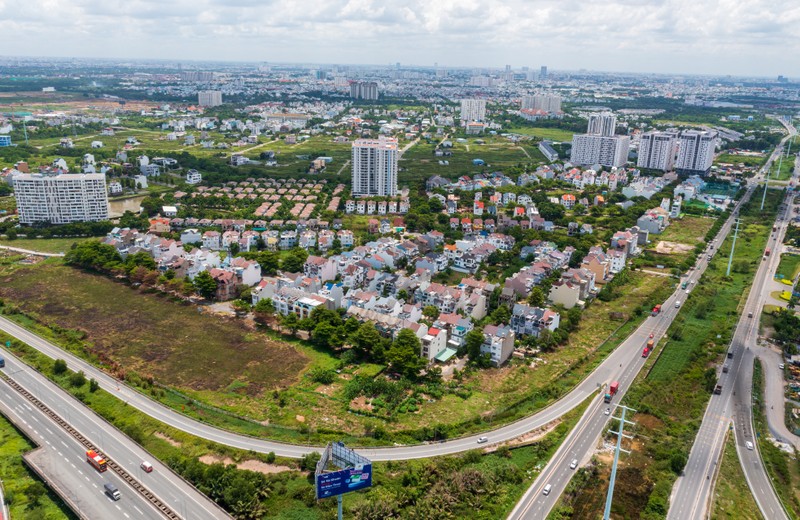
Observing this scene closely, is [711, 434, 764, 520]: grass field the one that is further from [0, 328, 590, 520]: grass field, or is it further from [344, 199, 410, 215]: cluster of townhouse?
[344, 199, 410, 215]: cluster of townhouse

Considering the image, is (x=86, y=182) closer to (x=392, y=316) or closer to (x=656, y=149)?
(x=392, y=316)

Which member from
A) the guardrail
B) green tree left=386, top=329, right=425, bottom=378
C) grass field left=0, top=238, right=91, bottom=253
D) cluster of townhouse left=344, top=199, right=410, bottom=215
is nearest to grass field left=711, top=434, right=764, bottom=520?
green tree left=386, top=329, right=425, bottom=378

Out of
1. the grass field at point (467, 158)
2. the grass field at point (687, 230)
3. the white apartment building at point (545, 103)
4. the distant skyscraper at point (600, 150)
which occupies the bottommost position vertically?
the grass field at point (687, 230)

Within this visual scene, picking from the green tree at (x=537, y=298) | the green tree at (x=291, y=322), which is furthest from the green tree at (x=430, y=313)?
the green tree at (x=291, y=322)

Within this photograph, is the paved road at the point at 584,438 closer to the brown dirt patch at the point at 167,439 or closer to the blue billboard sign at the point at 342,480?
the blue billboard sign at the point at 342,480

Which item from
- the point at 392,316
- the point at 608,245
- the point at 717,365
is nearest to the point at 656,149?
the point at 608,245

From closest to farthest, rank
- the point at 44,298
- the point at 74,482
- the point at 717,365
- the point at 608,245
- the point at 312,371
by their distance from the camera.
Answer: the point at 74,482 → the point at 312,371 → the point at 717,365 → the point at 44,298 → the point at 608,245
